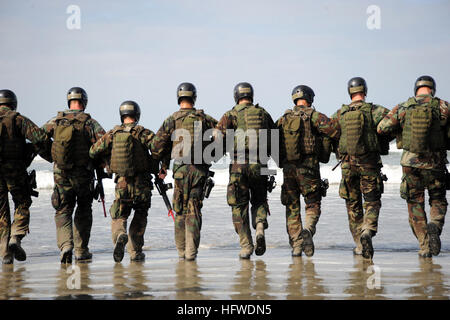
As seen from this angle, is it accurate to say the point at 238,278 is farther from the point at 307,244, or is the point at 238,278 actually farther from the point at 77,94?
the point at 77,94

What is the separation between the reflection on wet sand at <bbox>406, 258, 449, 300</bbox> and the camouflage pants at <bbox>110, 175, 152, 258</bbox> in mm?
3758

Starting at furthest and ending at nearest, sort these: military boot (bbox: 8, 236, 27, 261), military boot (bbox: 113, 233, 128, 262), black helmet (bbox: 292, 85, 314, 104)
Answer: black helmet (bbox: 292, 85, 314, 104), military boot (bbox: 8, 236, 27, 261), military boot (bbox: 113, 233, 128, 262)

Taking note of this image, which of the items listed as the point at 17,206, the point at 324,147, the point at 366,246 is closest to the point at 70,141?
the point at 17,206

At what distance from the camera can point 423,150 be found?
9.37 meters

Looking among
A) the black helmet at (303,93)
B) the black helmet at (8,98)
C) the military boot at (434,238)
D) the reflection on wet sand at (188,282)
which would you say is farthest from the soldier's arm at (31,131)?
the military boot at (434,238)

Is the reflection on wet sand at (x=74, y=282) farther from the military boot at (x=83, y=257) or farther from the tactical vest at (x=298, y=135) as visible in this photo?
the tactical vest at (x=298, y=135)

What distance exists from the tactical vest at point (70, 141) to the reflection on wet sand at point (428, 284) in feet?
15.5

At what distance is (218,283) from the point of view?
23.9 feet

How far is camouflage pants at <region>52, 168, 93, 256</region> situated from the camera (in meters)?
9.59

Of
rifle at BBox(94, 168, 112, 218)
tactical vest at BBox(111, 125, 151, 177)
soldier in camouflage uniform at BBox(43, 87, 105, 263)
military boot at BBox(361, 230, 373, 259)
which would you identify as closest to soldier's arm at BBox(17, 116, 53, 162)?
soldier in camouflage uniform at BBox(43, 87, 105, 263)

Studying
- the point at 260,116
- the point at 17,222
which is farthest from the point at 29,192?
the point at 260,116

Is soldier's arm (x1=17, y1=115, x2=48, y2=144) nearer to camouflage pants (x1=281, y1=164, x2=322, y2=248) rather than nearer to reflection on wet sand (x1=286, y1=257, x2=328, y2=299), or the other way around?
camouflage pants (x1=281, y1=164, x2=322, y2=248)
